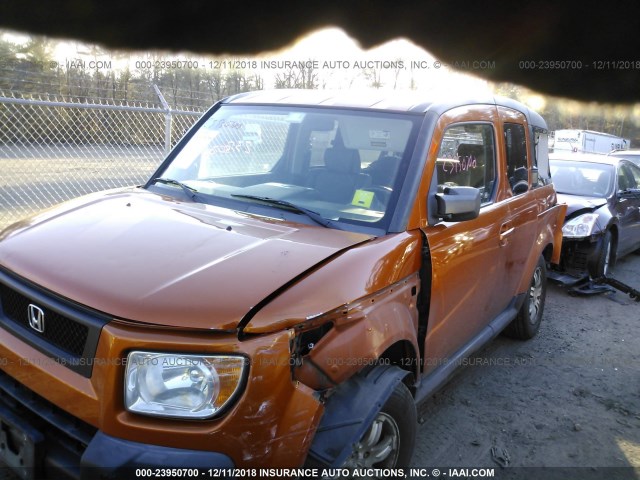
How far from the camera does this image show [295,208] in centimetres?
259

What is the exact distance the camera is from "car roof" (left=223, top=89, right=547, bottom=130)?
2.89 m

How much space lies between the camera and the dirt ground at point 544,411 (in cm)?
285

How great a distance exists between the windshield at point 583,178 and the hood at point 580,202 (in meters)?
0.22

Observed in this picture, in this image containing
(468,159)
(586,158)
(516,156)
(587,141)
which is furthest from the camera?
(587,141)

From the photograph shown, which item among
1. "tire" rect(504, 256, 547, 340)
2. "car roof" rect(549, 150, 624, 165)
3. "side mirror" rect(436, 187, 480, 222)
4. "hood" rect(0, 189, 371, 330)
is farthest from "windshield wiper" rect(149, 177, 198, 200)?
"car roof" rect(549, 150, 624, 165)

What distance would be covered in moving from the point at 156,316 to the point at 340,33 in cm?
825

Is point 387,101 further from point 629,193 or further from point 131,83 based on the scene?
point 131,83

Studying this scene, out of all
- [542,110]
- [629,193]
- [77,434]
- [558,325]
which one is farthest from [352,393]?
[542,110]

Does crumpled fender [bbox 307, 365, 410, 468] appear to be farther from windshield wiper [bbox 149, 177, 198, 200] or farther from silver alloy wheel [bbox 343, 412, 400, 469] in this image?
windshield wiper [bbox 149, 177, 198, 200]

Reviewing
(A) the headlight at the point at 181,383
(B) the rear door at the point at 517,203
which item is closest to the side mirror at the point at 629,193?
(B) the rear door at the point at 517,203

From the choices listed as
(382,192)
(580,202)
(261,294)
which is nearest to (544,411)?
(382,192)

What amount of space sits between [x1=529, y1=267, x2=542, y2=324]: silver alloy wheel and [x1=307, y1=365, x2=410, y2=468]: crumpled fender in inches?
113

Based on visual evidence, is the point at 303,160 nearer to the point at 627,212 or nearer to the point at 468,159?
the point at 468,159

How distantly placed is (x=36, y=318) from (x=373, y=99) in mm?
2152
